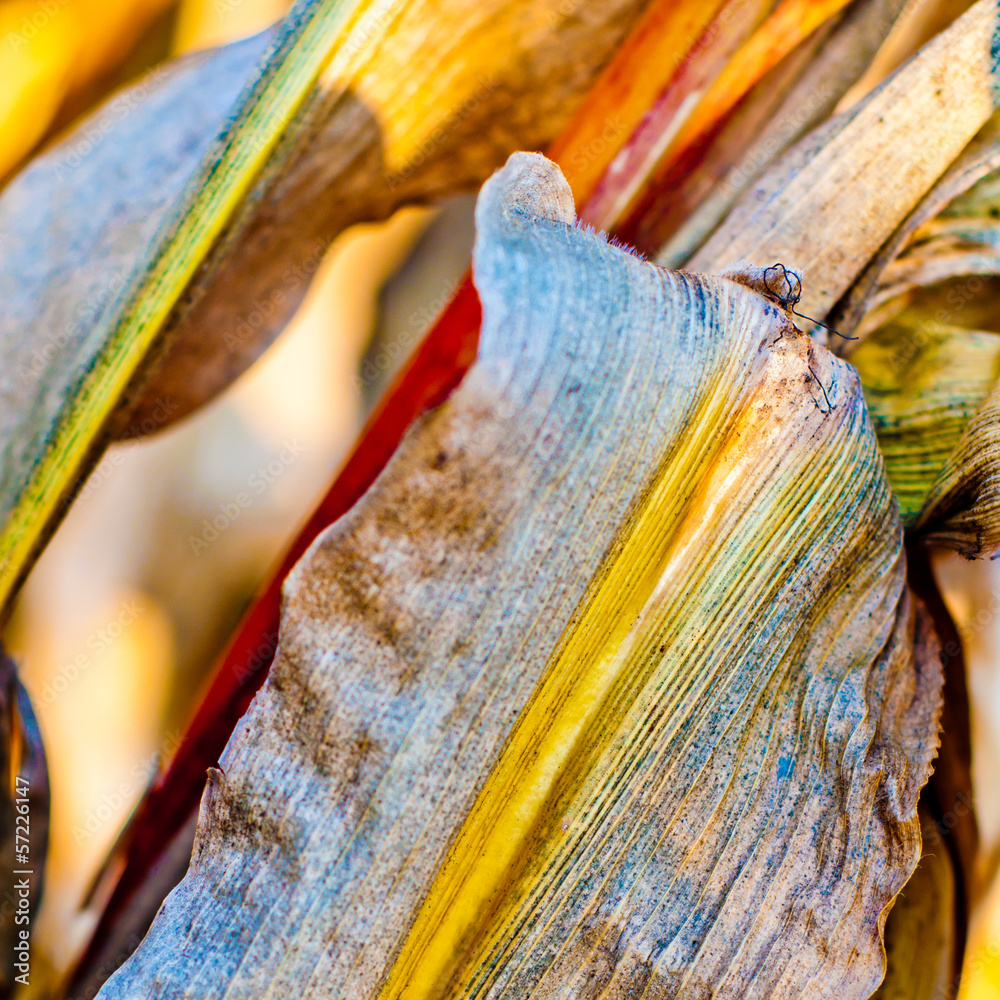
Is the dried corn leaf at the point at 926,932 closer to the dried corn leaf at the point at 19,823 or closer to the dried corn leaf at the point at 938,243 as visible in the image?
the dried corn leaf at the point at 938,243

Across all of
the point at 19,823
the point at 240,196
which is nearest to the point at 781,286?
the point at 240,196

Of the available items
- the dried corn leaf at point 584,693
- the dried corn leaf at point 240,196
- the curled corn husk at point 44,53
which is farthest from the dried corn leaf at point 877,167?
the curled corn husk at point 44,53

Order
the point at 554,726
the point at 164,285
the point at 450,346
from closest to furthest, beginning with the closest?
the point at 554,726 < the point at 164,285 < the point at 450,346

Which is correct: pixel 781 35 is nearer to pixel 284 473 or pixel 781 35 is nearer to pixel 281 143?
pixel 281 143

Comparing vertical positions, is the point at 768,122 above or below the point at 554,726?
above

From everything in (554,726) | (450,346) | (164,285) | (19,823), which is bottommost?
(19,823)

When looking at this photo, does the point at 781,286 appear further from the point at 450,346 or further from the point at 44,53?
the point at 44,53
